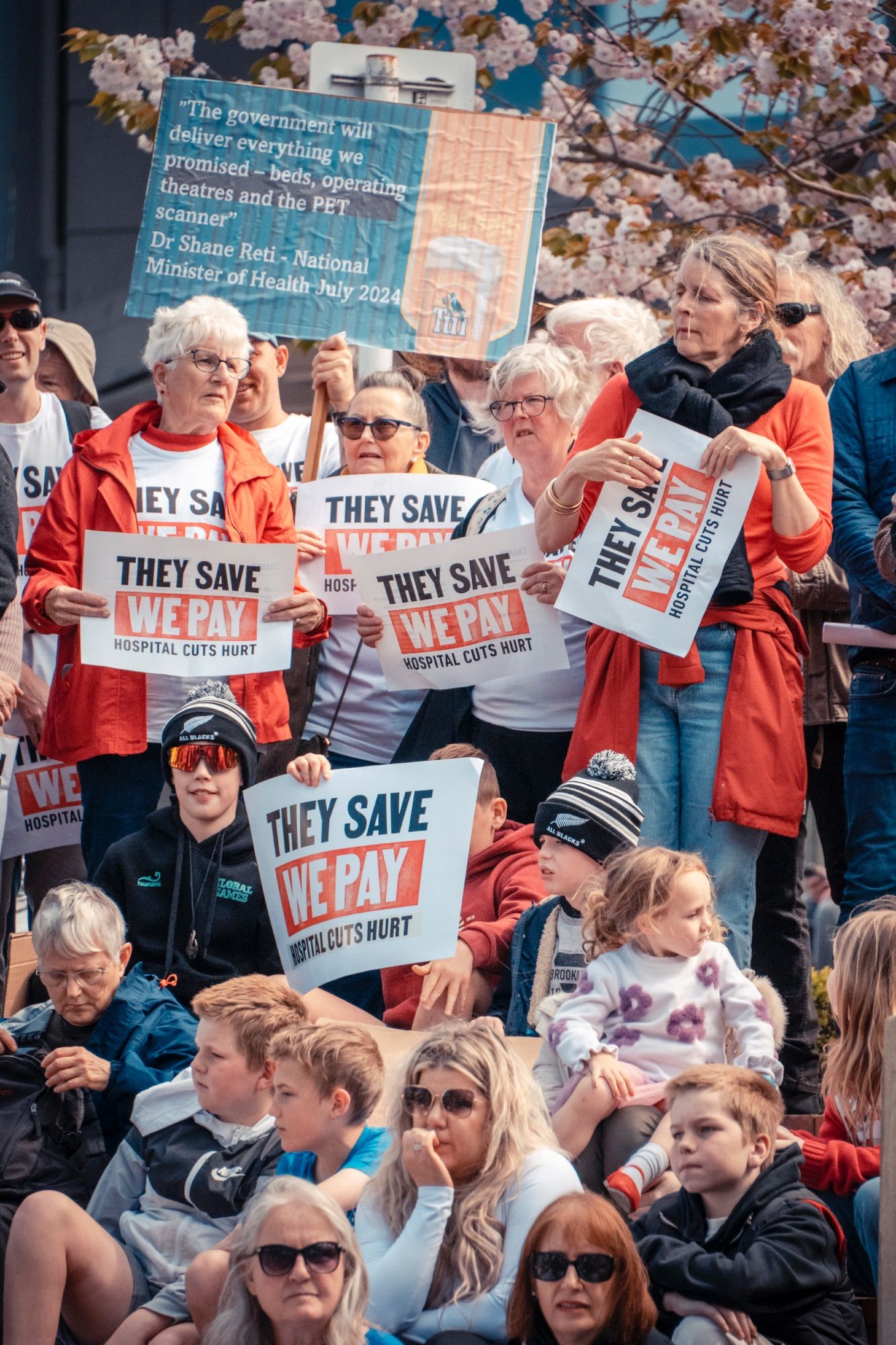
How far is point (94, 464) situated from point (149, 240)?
4.13ft

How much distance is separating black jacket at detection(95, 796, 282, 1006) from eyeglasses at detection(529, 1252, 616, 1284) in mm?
1723

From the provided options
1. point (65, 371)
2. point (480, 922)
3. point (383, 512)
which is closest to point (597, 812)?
point (480, 922)

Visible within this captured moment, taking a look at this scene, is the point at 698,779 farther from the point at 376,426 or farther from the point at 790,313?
the point at 376,426

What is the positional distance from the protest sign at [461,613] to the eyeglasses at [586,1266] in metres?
2.28

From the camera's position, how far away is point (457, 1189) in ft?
12.2

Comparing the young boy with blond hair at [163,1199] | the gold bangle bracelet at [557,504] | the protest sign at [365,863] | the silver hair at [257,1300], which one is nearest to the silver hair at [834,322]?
the gold bangle bracelet at [557,504]

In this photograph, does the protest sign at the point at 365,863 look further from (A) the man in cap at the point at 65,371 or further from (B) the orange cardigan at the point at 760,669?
(A) the man in cap at the point at 65,371

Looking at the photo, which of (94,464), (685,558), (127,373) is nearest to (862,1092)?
(685,558)

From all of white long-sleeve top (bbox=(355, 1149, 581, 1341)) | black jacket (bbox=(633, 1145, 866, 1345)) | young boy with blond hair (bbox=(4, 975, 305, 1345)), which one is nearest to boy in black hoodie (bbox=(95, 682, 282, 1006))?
young boy with blond hair (bbox=(4, 975, 305, 1345))

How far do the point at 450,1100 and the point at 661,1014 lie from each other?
2.22 feet

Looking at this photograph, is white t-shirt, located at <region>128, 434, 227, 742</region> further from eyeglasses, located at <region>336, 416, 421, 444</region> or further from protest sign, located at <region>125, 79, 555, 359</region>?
protest sign, located at <region>125, 79, 555, 359</region>

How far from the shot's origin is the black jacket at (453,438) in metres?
6.80

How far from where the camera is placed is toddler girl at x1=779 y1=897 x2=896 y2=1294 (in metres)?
4.01

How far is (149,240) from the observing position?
21.7ft
